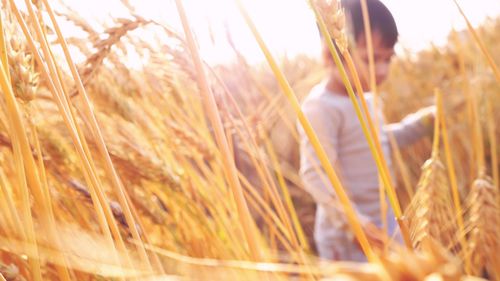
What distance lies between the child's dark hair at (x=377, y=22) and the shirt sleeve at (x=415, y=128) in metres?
0.21

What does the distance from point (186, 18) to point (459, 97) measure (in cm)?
161

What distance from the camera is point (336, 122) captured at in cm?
134

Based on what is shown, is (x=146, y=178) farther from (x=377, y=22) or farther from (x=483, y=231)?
(x=377, y=22)

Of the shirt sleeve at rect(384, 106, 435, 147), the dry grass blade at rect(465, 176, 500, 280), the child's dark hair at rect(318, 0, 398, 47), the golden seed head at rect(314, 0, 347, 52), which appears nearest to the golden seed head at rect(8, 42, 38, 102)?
the golden seed head at rect(314, 0, 347, 52)

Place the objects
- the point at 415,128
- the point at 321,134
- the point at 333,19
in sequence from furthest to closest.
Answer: the point at 415,128, the point at 321,134, the point at 333,19

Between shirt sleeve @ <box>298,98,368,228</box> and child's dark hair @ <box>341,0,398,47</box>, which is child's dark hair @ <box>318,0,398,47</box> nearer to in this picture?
child's dark hair @ <box>341,0,398,47</box>

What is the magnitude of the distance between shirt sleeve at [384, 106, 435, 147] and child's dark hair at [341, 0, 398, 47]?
0.69 ft

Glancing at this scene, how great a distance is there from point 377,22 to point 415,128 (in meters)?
0.32

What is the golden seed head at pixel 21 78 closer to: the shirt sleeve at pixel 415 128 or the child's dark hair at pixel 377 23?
the child's dark hair at pixel 377 23

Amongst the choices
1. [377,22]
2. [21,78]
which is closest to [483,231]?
[21,78]

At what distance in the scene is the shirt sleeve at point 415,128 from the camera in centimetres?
138

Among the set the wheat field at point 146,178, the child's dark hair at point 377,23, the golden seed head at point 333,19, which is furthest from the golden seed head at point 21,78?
the child's dark hair at point 377,23

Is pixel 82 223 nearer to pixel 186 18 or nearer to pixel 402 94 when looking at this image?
pixel 186 18

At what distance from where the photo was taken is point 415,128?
1438 mm
